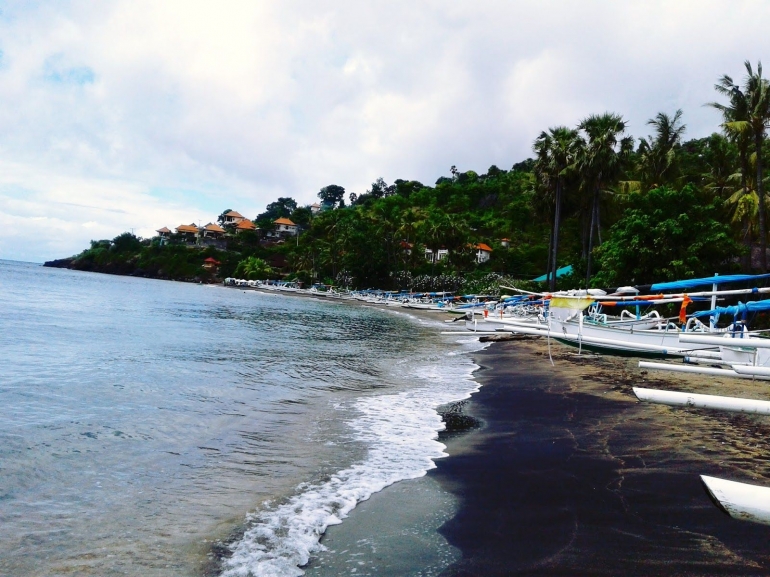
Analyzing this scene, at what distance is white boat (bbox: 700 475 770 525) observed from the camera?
4.15m

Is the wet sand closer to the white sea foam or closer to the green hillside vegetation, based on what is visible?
the white sea foam

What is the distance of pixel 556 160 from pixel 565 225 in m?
26.0

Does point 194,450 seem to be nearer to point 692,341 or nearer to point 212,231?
point 692,341

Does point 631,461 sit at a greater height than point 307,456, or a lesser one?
greater

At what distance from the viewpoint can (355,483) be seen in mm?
6508

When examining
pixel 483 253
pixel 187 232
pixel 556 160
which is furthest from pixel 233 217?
pixel 556 160

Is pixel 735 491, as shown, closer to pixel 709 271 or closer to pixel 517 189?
pixel 709 271

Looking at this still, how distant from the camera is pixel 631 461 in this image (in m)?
6.50

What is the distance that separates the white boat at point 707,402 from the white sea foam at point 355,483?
137 inches

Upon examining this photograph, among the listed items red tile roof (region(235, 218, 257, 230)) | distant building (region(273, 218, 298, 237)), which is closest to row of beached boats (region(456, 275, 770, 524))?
distant building (region(273, 218, 298, 237))

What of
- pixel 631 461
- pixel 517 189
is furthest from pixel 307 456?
pixel 517 189

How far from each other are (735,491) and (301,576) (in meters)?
3.41

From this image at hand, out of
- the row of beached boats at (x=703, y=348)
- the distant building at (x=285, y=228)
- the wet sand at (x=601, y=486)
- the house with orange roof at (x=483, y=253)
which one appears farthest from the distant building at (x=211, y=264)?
the wet sand at (x=601, y=486)

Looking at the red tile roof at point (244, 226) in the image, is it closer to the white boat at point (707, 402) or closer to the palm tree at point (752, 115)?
the palm tree at point (752, 115)
